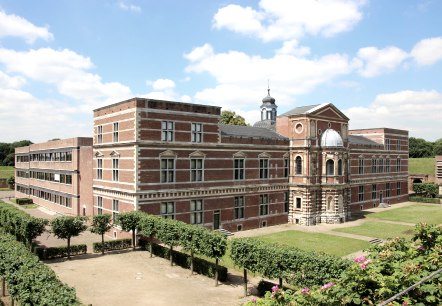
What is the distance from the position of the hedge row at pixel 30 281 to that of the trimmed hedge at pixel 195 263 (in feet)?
32.6

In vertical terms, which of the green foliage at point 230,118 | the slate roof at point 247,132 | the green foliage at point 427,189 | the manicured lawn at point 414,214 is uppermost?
the green foliage at point 230,118

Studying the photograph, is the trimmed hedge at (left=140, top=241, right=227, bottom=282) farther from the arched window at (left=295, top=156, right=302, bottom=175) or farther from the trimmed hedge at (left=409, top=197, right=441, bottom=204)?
the trimmed hedge at (left=409, top=197, right=441, bottom=204)

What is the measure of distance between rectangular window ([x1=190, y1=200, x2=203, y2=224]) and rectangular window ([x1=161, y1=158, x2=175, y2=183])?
3248 millimetres

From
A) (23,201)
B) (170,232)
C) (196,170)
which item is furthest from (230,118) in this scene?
(170,232)

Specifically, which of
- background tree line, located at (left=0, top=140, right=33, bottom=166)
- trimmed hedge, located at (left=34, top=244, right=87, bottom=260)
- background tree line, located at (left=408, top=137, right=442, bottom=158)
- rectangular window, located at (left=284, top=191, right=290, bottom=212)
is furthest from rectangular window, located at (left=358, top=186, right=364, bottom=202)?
background tree line, located at (left=0, top=140, right=33, bottom=166)

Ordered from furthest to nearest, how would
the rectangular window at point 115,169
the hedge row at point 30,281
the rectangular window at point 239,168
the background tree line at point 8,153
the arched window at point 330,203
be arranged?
the background tree line at point 8,153, the arched window at point 330,203, the rectangular window at point 239,168, the rectangular window at point 115,169, the hedge row at point 30,281

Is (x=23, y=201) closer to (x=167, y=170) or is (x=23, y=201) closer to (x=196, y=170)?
(x=167, y=170)

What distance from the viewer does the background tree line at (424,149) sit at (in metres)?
124

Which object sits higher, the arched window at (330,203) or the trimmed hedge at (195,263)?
the arched window at (330,203)

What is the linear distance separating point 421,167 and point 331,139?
53233 mm

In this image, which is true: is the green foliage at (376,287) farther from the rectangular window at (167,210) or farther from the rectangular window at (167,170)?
the rectangular window at (167,170)

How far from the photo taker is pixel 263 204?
41.0 meters


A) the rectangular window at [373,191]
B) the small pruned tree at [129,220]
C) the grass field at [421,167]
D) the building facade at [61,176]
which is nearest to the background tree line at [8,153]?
the building facade at [61,176]

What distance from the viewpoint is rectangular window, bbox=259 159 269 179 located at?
40.9 metres
